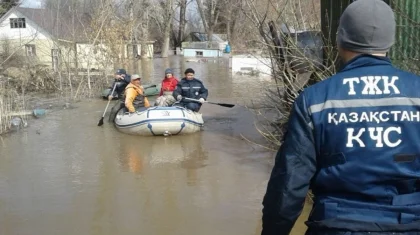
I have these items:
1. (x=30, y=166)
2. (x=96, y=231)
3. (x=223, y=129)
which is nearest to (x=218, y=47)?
(x=223, y=129)

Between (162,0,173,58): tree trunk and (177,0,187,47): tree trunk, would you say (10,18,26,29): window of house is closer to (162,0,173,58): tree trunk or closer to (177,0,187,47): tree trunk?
(162,0,173,58): tree trunk

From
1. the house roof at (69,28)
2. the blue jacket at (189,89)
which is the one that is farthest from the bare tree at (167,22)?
the blue jacket at (189,89)

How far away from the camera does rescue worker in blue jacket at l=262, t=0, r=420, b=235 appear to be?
1782 mm

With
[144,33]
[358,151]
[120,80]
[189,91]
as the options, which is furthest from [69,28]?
[144,33]

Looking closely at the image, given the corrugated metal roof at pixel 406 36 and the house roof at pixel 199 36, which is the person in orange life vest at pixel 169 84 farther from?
the house roof at pixel 199 36

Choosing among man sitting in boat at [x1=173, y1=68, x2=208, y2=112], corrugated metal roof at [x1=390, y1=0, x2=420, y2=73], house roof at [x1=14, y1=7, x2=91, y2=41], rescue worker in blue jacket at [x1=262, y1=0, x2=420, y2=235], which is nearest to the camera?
rescue worker in blue jacket at [x1=262, y1=0, x2=420, y2=235]

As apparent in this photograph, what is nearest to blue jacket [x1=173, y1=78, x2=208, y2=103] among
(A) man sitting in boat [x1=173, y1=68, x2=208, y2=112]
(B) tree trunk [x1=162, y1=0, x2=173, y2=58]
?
(A) man sitting in boat [x1=173, y1=68, x2=208, y2=112]

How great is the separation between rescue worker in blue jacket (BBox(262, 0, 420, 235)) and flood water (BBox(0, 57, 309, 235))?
3.87 meters

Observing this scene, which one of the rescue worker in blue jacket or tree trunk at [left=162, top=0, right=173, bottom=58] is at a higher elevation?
tree trunk at [left=162, top=0, right=173, bottom=58]

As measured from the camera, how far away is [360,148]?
1.81 metres

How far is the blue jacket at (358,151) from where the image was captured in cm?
178

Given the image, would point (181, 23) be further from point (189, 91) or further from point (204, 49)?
point (189, 91)

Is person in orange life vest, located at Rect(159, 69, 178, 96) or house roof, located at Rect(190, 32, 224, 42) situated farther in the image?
house roof, located at Rect(190, 32, 224, 42)

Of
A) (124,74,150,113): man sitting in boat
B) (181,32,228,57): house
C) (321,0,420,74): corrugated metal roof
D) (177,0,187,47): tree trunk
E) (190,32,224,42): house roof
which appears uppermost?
(177,0,187,47): tree trunk
